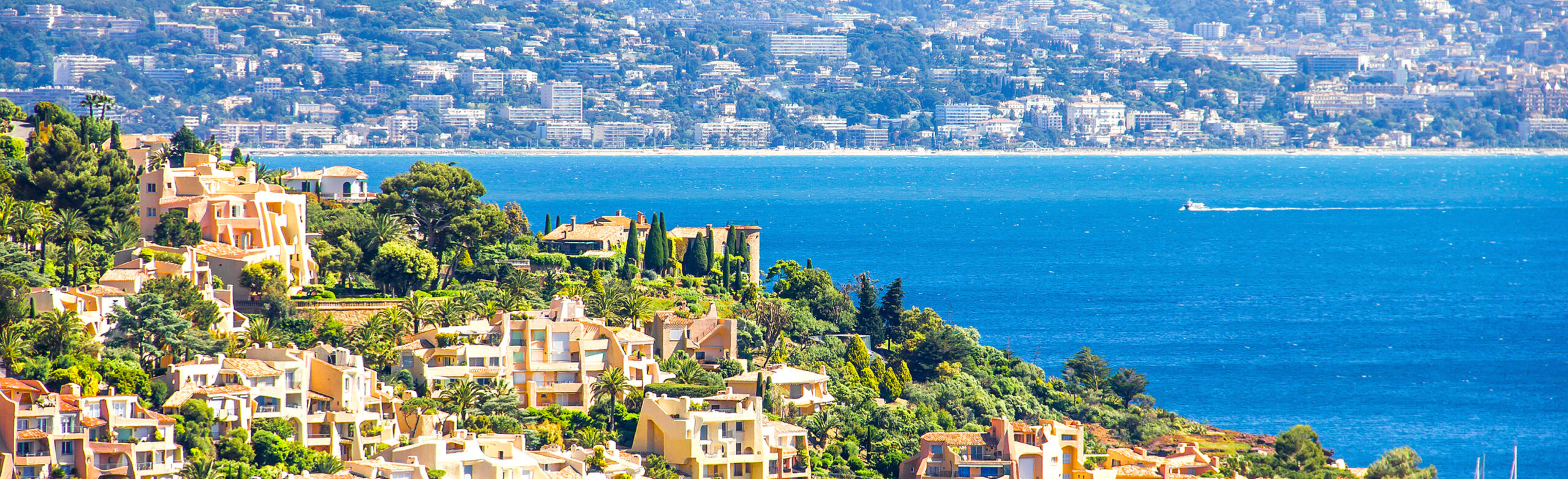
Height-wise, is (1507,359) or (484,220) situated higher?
(484,220)

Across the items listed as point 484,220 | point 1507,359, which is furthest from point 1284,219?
point 484,220

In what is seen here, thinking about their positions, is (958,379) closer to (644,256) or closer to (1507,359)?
(644,256)

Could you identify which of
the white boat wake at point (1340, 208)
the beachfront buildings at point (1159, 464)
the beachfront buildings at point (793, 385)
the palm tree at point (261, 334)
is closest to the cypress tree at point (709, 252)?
the beachfront buildings at point (793, 385)

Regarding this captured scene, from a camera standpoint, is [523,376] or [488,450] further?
[523,376]

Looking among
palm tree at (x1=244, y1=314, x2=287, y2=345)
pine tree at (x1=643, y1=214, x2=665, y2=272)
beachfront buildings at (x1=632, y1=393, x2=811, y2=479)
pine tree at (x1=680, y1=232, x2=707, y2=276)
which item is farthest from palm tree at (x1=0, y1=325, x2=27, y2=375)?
pine tree at (x1=680, y1=232, x2=707, y2=276)

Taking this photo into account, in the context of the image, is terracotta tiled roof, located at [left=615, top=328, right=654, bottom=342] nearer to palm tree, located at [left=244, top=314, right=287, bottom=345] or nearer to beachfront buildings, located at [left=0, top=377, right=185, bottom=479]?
palm tree, located at [left=244, top=314, right=287, bottom=345]

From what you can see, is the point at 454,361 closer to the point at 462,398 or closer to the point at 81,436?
the point at 462,398

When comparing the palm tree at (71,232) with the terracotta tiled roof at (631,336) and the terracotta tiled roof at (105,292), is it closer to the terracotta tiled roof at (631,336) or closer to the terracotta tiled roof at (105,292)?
the terracotta tiled roof at (105,292)
